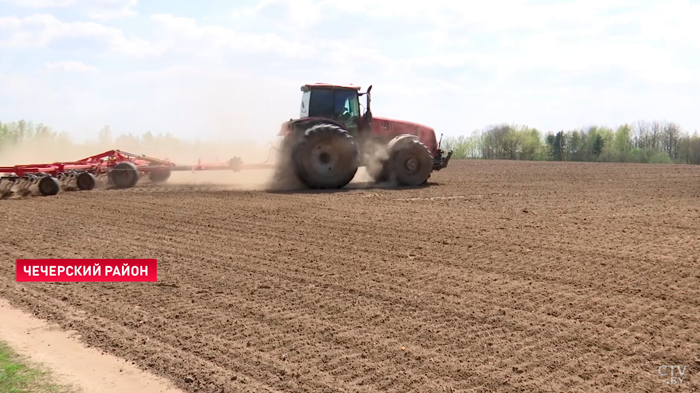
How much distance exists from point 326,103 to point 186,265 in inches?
347

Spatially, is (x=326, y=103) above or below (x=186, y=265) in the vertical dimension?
above

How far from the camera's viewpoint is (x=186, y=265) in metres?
7.50

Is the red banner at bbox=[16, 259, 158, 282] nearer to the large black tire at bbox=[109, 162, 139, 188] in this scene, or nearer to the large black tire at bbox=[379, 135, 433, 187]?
the large black tire at bbox=[109, 162, 139, 188]

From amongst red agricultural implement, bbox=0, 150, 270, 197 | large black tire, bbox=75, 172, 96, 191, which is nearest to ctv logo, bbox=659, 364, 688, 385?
red agricultural implement, bbox=0, 150, 270, 197

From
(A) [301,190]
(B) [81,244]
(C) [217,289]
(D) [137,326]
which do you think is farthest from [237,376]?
(A) [301,190]

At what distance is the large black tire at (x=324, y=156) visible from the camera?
1478 cm

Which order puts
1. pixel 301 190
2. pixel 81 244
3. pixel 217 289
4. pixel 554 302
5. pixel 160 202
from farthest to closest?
pixel 301 190
pixel 160 202
pixel 81 244
pixel 217 289
pixel 554 302

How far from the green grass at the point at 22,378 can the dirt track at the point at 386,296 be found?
0.57 m

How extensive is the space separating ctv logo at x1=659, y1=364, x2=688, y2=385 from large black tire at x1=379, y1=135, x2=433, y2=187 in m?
11.8

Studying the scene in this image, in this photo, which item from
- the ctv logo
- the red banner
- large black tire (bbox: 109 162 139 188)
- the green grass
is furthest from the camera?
large black tire (bbox: 109 162 139 188)

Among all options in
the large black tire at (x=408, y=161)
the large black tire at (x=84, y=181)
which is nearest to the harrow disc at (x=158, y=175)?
the large black tire at (x=84, y=181)

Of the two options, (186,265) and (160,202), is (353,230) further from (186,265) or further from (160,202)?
(160,202)

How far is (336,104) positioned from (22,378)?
12.0 meters

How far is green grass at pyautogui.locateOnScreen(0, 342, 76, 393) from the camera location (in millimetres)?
4203
